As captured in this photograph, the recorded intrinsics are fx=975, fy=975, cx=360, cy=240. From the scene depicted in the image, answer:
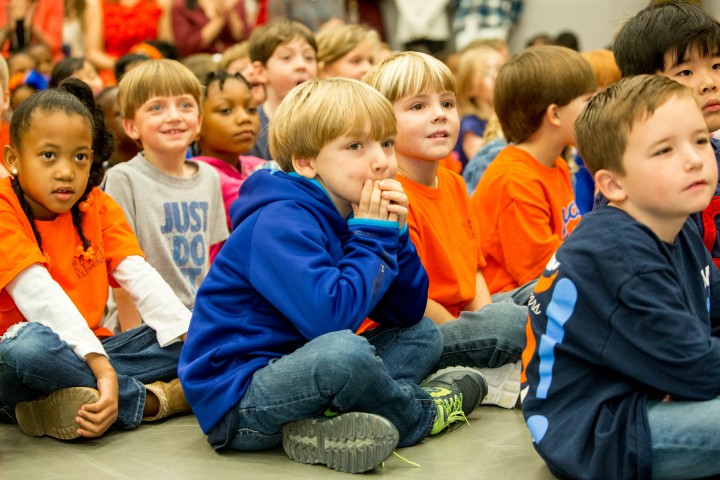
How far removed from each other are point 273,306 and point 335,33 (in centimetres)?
264

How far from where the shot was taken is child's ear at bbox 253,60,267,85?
471 centimetres

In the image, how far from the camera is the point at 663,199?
212cm

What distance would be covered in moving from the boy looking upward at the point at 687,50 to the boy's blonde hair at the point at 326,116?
2.72ft

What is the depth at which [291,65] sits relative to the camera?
15.0 feet

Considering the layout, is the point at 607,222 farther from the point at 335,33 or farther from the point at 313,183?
the point at 335,33

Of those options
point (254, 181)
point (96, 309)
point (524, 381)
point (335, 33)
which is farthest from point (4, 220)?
point (335, 33)

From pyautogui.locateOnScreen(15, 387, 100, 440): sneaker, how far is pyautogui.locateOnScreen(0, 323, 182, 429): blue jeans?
1.1 inches

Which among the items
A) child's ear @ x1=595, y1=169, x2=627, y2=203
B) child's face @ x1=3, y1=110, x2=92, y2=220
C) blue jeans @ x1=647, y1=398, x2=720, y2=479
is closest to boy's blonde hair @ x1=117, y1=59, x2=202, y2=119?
child's face @ x1=3, y1=110, x2=92, y2=220

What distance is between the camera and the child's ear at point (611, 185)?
7.17 feet

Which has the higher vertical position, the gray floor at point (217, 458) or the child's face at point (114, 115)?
the child's face at point (114, 115)

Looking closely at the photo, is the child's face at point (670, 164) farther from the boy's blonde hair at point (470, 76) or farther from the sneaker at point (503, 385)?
the boy's blonde hair at point (470, 76)

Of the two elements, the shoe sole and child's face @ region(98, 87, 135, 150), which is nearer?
the shoe sole

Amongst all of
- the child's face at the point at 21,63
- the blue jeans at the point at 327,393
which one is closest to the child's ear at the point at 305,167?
the blue jeans at the point at 327,393

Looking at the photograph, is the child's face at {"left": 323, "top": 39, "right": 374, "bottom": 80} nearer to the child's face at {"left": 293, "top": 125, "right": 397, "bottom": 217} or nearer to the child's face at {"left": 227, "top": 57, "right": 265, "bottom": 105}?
the child's face at {"left": 227, "top": 57, "right": 265, "bottom": 105}
